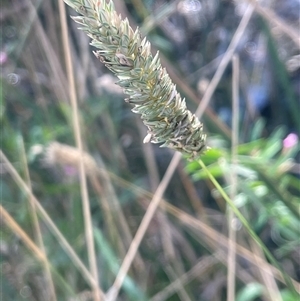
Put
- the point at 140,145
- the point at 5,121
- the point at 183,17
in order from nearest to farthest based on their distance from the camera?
1. the point at 5,121
2. the point at 140,145
3. the point at 183,17

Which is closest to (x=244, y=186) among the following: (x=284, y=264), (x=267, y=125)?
(x=284, y=264)

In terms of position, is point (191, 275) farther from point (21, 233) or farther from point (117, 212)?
point (21, 233)

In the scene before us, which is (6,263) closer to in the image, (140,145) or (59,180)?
(59,180)

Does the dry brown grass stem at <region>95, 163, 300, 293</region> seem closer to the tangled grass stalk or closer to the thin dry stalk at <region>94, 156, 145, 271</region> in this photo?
the thin dry stalk at <region>94, 156, 145, 271</region>

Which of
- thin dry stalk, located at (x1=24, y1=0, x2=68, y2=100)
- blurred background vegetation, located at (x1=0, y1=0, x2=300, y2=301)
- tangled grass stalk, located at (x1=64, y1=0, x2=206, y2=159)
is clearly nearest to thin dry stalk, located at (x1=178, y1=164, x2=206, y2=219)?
blurred background vegetation, located at (x1=0, y1=0, x2=300, y2=301)

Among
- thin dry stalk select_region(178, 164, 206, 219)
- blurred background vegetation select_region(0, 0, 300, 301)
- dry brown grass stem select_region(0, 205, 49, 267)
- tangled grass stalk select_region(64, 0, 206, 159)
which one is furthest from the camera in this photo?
thin dry stalk select_region(178, 164, 206, 219)

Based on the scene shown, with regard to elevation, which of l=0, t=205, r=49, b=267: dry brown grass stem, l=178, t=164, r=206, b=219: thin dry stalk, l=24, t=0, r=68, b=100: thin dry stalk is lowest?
l=178, t=164, r=206, b=219: thin dry stalk

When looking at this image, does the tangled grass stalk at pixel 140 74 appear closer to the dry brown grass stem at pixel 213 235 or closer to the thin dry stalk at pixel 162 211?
the dry brown grass stem at pixel 213 235
